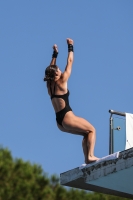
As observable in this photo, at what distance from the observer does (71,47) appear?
1277cm

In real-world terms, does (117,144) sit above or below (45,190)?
below

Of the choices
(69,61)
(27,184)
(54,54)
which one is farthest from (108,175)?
(27,184)

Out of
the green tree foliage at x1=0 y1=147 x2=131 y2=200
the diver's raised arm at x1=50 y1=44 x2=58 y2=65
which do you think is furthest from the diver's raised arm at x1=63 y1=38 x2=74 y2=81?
the green tree foliage at x1=0 y1=147 x2=131 y2=200

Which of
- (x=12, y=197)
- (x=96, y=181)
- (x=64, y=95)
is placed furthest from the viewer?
(x=12, y=197)

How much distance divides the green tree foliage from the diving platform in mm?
18613

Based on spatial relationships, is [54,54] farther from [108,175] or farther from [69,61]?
[108,175]

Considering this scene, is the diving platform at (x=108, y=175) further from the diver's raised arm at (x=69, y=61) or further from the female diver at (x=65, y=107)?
the diver's raised arm at (x=69, y=61)

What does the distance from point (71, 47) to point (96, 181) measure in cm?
273

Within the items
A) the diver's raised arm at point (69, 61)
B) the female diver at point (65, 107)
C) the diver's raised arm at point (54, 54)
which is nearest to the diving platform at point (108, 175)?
the female diver at point (65, 107)

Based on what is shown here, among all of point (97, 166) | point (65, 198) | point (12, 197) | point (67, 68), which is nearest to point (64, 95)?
point (67, 68)

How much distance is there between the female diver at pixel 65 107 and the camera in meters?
12.3

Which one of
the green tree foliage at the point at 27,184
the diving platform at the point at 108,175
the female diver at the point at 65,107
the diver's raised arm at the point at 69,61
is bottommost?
Result: the diving platform at the point at 108,175

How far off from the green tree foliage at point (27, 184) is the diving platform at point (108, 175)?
18613 millimetres

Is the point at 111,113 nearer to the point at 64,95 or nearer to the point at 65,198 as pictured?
the point at 64,95
